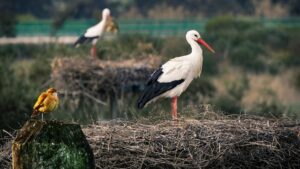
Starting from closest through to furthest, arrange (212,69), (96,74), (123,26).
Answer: (96,74), (212,69), (123,26)

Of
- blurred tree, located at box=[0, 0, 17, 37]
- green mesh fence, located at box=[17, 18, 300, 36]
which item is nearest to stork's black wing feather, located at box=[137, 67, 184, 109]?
green mesh fence, located at box=[17, 18, 300, 36]

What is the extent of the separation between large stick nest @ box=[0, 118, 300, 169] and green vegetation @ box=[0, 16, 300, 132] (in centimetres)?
92

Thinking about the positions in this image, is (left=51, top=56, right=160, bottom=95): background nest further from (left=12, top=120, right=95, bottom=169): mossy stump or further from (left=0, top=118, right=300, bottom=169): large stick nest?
(left=12, top=120, right=95, bottom=169): mossy stump

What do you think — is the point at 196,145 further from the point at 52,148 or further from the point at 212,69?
the point at 212,69

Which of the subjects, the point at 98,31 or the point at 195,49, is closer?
the point at 195,49

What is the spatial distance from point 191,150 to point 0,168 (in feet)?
4.55

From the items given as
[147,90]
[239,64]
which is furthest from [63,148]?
[239,64]

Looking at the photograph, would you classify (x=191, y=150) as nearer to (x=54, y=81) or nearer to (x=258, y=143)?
(x=258, y=143)

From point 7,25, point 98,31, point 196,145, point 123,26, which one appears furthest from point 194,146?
point 7,25

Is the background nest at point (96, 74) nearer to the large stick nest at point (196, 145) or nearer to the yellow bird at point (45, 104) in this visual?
the large stick nest at point (196, 145)

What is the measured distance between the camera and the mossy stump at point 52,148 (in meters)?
5.23

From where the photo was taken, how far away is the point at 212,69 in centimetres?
3834

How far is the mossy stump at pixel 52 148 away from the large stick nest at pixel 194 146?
232 centimetres

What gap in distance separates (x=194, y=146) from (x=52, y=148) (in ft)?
9.19
